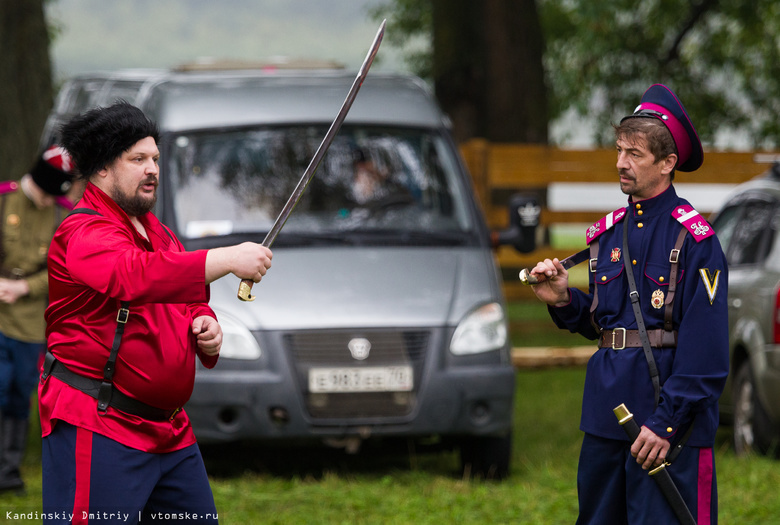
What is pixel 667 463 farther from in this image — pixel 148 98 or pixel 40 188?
pixel 148 98

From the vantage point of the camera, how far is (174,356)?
3.65 meters

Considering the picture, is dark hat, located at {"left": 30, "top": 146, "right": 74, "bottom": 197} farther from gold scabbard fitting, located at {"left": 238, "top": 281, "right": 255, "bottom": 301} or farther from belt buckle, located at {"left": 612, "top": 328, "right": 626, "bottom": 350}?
belt buckle, located at {"left": 612, "top": 328, "right": 626, "bottom": 350}

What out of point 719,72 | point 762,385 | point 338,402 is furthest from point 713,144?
point 338,402

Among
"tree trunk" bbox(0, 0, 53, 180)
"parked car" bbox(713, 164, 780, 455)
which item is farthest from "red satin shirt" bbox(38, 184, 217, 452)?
"tree trunk" bbox(0, 0, 53, 180)

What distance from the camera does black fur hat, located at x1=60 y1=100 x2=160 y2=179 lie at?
3.63m

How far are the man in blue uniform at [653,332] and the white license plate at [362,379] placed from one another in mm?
2814

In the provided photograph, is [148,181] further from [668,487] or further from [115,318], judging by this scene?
[668,487]

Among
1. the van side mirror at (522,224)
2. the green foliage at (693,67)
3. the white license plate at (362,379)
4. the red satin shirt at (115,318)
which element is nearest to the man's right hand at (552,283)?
the red satin shirt at (115,318)

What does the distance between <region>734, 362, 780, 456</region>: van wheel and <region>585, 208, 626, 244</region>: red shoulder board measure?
13.2ft

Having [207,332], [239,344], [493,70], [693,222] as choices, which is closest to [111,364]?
[207,332]

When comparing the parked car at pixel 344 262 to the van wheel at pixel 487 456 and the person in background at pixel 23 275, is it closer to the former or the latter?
the van wheel at pixel 487 456

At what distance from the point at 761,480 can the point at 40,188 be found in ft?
14.3

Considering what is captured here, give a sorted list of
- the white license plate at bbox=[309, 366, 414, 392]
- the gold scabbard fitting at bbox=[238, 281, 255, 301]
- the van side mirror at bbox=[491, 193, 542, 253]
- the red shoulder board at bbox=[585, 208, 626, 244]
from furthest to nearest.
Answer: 1. the van side mirror at bbox=[491, 193, 542, 253]
2. the white license plate at bbox=[309, 366, 414, 392]
3. the red shoulder board at bbox=[585, 208, 626, 244]
4. the gold scabbard fitting at bbox=[238, 281, 255, 301]

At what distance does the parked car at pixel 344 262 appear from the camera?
6.77m
